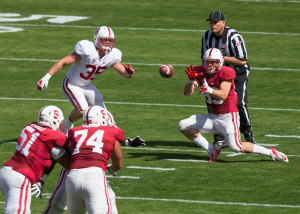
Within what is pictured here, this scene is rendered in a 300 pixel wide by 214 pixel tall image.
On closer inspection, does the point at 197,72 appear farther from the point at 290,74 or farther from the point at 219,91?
the point at 290,74

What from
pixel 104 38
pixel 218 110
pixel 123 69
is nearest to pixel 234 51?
pixel 218 110

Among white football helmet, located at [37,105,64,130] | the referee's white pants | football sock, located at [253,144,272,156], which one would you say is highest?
white football helmet, located at [37,105,64,130]

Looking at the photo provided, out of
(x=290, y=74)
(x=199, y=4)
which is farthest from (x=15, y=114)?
(x=199, y=4)

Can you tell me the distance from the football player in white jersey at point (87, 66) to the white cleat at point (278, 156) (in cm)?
221

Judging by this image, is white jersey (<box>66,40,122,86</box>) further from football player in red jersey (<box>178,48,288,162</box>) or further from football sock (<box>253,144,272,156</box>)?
football sock (<box>253,144,272,156</box>)

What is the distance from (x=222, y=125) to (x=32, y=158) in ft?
10.8

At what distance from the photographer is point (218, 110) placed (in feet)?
33.7

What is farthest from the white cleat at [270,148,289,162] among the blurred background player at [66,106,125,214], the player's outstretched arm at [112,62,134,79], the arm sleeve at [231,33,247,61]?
the blurred background player at [66,106,125,214]

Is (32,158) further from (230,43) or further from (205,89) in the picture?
(230,43)

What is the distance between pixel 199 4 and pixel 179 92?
269 inches

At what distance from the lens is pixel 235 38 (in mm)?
11141

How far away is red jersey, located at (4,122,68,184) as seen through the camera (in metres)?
7.52

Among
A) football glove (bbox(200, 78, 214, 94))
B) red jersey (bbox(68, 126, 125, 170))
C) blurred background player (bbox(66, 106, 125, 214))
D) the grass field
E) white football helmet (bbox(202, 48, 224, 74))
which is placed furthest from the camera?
white football helmet (bbox(202, 48, 224, 74))

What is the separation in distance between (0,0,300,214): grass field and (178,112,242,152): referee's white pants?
1.00 feet
